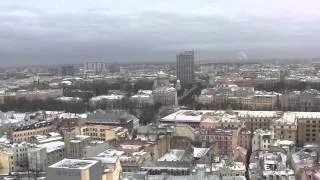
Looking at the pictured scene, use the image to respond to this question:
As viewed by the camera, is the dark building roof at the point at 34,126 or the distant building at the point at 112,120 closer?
the dark building roof at the point at 34,126

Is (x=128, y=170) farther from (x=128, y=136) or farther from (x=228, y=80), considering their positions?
(x=228, y=80)

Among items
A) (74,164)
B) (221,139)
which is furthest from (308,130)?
(74,164)

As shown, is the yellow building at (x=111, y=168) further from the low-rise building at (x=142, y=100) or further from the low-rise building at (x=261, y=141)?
the low-rise building at (x=142, y=100)

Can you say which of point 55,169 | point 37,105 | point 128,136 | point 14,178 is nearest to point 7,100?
point 37,105

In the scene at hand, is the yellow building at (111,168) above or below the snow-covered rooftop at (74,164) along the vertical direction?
below

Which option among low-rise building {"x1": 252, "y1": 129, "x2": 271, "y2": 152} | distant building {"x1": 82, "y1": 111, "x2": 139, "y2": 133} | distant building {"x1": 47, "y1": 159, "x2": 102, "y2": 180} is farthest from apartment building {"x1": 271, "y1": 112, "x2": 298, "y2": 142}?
distant building {"x1": 47, "y1": 159, "x2": 102, "y2": 180}

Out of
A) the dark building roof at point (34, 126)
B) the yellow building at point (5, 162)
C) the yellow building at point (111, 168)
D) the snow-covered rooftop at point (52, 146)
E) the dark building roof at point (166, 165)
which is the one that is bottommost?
the yellow building at point (5, 162)

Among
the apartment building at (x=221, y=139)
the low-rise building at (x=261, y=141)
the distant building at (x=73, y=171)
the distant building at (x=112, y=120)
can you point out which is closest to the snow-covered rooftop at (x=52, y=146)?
the distant building at (x=112, y=120)

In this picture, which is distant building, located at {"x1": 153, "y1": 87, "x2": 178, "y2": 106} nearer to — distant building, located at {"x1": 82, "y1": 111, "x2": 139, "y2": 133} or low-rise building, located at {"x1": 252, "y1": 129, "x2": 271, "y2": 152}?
distant building, located at {"x1": 82, "y1": 111, "x2": 139, "y2": 133}

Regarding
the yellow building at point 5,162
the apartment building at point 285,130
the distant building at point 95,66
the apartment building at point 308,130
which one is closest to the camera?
the yellow building at point 5,162
